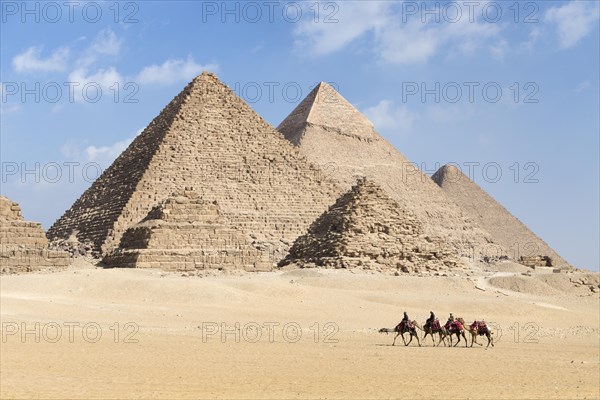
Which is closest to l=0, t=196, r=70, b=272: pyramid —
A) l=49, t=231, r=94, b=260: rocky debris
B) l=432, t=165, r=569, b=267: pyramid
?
l=49, t=231, r=94, b=260: rocky debris

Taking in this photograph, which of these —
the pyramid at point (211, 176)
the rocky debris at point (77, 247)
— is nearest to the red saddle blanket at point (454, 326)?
the rocky debris at point (77, 247)

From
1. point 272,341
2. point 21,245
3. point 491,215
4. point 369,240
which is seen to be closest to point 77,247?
point 21,245

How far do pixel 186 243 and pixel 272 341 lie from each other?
14823mm

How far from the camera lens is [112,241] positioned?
139 feet

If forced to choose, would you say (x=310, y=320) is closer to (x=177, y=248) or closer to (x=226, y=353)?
(x=226, y=353)

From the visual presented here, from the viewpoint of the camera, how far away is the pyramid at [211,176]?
46031 millimetres

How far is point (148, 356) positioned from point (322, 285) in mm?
15898

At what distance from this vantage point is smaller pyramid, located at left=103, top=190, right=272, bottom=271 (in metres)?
29.5

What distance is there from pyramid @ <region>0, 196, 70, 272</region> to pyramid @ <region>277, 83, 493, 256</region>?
115 feet

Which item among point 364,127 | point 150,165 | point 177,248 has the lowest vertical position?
point 177,248

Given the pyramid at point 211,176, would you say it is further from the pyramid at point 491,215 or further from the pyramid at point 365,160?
the pyramid at point 491,215

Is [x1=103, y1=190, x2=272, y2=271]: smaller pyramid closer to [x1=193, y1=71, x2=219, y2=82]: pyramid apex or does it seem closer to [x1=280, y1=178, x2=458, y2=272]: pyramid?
[x1=280, y1=178, x2=458, y2=272]: pyramid

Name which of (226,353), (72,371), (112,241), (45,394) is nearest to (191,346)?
(226,353)

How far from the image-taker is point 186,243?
30.7 m
